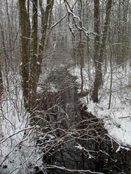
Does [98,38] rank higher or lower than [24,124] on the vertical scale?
higher

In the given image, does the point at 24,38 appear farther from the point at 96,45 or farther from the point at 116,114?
the point at 116,114

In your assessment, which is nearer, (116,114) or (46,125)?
(46,125)

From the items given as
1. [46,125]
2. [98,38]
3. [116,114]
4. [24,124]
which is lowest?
[116,114]

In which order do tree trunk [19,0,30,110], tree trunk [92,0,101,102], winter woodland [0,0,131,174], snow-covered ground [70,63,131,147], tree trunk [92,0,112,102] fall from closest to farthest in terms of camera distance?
1. winter woodland [0,0,131,174]
2. tree trunk [19,0,30,110]
3. snow-covered ground [70,63,131,147]
4. tree trunk [92,0,112,102]
5. tree trunk [92,0,101,102]

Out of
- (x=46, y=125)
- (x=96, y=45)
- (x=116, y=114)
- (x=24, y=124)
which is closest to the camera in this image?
(x=46, y=125)

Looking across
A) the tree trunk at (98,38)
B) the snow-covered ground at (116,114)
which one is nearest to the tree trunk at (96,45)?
the tree trunk at (98,38)

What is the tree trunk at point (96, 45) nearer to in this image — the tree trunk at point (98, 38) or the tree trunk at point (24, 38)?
the tree trunk at point (98, 38)

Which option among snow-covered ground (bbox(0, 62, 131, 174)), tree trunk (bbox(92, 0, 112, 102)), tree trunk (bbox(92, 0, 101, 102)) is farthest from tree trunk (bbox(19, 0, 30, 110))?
tree trunk (bbox(92, 0, 112, 102))

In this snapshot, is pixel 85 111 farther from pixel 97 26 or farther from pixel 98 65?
pixel 97 26

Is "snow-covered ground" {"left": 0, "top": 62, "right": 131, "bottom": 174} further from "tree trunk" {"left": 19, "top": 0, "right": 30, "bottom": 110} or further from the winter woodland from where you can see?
"tree trunk" {"left": 19, "top": 0, "right": 30, "bottom": 110}

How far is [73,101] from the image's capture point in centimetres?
870

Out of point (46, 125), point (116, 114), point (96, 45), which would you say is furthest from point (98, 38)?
point (46, 125)

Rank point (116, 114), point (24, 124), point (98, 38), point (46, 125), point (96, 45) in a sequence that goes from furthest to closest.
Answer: point (96, 45) → point (98, 38) → point (116, 114) → point (24, 124) → point (46, 125)

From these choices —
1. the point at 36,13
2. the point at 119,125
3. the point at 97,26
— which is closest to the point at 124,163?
the point at 119,125
